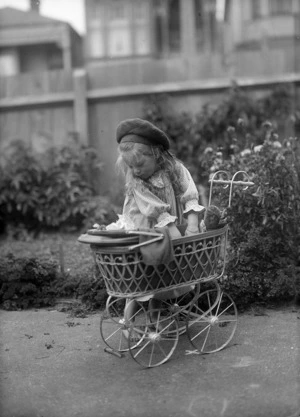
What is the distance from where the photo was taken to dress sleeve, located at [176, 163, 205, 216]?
3592mm

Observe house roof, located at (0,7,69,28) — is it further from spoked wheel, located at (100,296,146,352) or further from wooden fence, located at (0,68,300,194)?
spoked wheel, located at (100,296,146,352)

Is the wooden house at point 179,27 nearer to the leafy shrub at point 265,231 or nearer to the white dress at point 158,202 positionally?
the leafy shrub at point 265,231

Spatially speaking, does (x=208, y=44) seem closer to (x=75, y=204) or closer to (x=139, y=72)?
(x=139, y=72)

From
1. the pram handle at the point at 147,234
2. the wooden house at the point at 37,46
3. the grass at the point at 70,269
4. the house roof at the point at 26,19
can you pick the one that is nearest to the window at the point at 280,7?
the wooden house at the point at 37,46

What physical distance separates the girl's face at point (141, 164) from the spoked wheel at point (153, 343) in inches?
31.9

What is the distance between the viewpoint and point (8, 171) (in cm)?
764

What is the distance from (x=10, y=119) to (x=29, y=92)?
47 cm

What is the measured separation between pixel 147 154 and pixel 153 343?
3.62ft

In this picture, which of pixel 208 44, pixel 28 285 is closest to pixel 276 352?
pixel 28 285

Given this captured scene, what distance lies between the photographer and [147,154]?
3.50 metres

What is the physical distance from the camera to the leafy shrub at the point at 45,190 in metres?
7.51

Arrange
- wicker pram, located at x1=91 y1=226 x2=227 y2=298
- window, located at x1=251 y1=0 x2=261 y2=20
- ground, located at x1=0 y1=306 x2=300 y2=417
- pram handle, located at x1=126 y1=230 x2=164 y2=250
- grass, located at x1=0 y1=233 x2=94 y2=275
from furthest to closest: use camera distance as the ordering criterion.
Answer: window, located at x1=251 y1=0 x2=261 y2=20
grass, located at x1=0 y1=233 x2=94 y2=275
wicker pram, located at x1=91 y1=226 x2=227 y2=298
pram handle, located at x1=126 y1=230 x2=164 y2=250
ground, located at x1=0 y1=306 x2=300 y2=417

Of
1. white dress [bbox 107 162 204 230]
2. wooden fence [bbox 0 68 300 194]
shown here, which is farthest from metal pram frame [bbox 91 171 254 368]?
wooden fence [bbox 0 68 300 194]

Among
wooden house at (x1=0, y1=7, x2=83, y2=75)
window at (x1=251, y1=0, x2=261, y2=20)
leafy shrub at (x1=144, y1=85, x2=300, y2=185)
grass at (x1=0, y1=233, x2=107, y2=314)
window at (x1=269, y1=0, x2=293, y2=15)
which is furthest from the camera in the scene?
window at (x1=251, y1=0, x2=261, y2=20)
